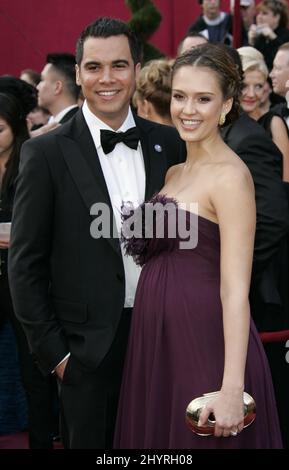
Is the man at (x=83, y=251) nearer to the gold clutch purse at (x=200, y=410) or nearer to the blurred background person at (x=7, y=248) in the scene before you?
the gold clutch purse at (x=200, y=410)

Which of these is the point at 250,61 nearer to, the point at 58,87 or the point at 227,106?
the point at 58,87

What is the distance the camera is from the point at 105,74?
3080 millimetres

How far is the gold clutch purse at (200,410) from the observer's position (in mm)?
2662

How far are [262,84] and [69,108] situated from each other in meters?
1.40

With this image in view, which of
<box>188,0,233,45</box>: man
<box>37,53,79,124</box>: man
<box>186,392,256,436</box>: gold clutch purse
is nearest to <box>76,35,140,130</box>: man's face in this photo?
<box>186,392,256,436</box>: gold clutch purse

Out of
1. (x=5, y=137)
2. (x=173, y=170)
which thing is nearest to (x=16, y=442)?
(x=5, y=137)

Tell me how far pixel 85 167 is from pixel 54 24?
6.55 m

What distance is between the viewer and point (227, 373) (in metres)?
2.68

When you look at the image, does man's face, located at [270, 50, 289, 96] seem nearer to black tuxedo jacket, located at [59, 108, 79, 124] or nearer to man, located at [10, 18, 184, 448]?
black tuxedo jacket, located at [59, 108, 79, 124]

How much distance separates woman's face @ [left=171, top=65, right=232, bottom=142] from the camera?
2.91 metres

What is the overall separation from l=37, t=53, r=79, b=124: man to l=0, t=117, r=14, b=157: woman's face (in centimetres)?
143

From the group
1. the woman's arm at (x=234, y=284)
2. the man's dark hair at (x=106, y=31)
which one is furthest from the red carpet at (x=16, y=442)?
the man's dark hair at (x=106, y=31)
